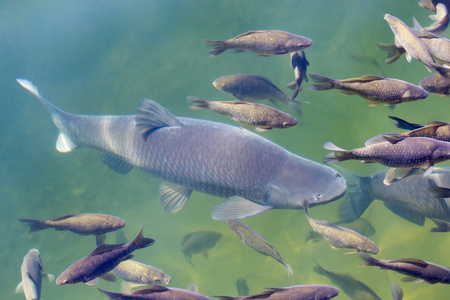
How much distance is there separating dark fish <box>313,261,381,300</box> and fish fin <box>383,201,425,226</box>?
108 centimetres

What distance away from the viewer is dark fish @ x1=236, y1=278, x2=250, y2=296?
12.0 feet

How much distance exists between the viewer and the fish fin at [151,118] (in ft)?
11.1

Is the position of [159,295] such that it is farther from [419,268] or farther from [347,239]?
[419,268]

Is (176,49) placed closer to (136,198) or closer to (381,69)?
(136,198)

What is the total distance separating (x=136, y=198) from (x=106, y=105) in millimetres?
1762

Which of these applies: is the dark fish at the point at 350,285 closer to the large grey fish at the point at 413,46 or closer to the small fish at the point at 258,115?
the small fish at the point at 258,115

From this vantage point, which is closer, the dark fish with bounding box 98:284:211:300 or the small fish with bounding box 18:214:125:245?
the dark fish with bounding box 98:284:211:300

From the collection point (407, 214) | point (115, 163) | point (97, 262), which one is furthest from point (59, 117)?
point (407, 214)

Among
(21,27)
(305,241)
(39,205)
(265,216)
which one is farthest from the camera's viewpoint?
(21,27)

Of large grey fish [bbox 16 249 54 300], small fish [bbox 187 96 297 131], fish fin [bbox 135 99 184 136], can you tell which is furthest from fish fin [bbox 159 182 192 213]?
small fish [bbox 187 96 297 131]

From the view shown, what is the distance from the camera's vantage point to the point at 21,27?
16.4 ft

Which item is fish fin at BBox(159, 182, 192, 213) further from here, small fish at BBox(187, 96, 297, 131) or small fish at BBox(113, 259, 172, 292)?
small fish at BBox(187, 96, 297, 131)

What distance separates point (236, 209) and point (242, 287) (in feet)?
4.07

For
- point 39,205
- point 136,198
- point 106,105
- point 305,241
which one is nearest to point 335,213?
point 305,241
